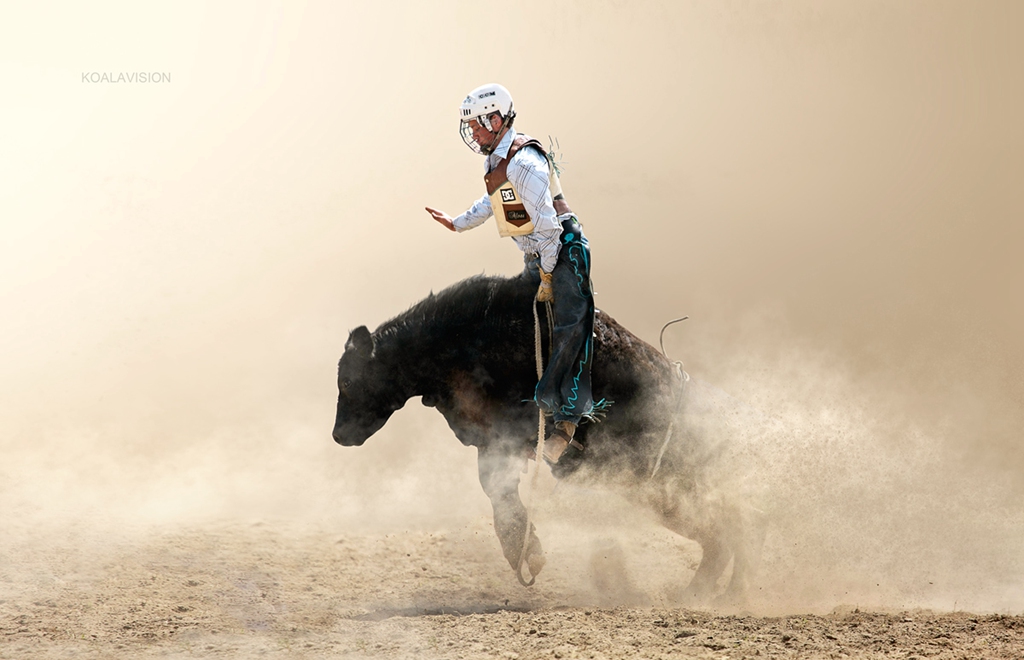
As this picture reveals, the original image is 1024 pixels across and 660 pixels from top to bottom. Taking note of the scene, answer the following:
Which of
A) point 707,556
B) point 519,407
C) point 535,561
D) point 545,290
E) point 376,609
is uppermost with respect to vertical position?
point 545,290

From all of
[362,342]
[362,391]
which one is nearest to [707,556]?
[362,391]

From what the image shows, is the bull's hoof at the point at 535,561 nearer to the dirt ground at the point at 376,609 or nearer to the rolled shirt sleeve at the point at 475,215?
the dirt ground at the point at 376,609

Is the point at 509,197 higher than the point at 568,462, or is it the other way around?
the point at 509,197

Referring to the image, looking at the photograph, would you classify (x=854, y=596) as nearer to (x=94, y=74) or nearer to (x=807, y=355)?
(x=807, y=355)

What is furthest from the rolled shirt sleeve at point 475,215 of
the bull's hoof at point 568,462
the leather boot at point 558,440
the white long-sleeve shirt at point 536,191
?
the bull's hoof at point 568,462

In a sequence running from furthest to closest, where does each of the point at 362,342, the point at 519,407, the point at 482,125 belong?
the point at 362,342 → the point at 519,407 → the point at 482,125

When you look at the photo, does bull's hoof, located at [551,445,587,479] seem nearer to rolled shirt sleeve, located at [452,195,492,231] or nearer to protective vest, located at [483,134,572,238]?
protective vest, located at [483,134,572,238]

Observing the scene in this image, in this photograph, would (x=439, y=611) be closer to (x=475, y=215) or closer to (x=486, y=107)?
(x=475, y=215)

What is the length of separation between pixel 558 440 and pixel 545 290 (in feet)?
3.33

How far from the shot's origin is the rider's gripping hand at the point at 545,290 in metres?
5.93

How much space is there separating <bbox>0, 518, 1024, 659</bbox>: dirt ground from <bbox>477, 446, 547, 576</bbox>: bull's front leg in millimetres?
412

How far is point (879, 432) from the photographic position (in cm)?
786

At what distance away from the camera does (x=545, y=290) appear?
5.96 metres

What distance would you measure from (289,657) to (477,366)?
7.50ft
